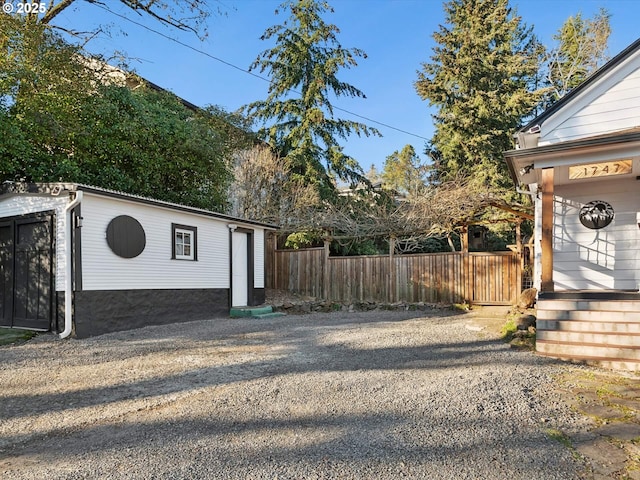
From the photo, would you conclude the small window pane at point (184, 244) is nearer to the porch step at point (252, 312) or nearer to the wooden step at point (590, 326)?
the porch step at point (252, 312)

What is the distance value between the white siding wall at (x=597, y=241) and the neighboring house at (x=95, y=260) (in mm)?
7875

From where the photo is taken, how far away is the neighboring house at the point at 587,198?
5633 millimetres

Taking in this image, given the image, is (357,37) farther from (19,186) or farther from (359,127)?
(19,186)

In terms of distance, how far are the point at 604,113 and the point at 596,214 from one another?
178 centimetres

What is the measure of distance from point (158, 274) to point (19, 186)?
10.2 ft

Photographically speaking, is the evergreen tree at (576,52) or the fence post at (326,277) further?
the evergreen tree at (576,52)

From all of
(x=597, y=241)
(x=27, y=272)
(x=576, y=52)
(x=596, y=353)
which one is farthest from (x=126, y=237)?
(x=576, y=52)

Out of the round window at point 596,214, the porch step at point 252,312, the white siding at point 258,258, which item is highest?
the round window at point 596,214

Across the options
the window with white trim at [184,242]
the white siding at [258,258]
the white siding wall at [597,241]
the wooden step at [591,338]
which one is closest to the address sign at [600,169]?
the white siding wall at [597,241]

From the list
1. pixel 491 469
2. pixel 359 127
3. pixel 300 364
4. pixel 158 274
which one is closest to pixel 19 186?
pixel 158 274

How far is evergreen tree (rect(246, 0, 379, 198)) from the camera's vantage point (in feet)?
61.1

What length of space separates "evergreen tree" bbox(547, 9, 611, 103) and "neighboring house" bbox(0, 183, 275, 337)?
18753 mm

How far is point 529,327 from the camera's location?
6848 mm

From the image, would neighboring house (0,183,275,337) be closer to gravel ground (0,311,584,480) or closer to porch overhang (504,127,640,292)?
gravel ground (0,311,584,480)
